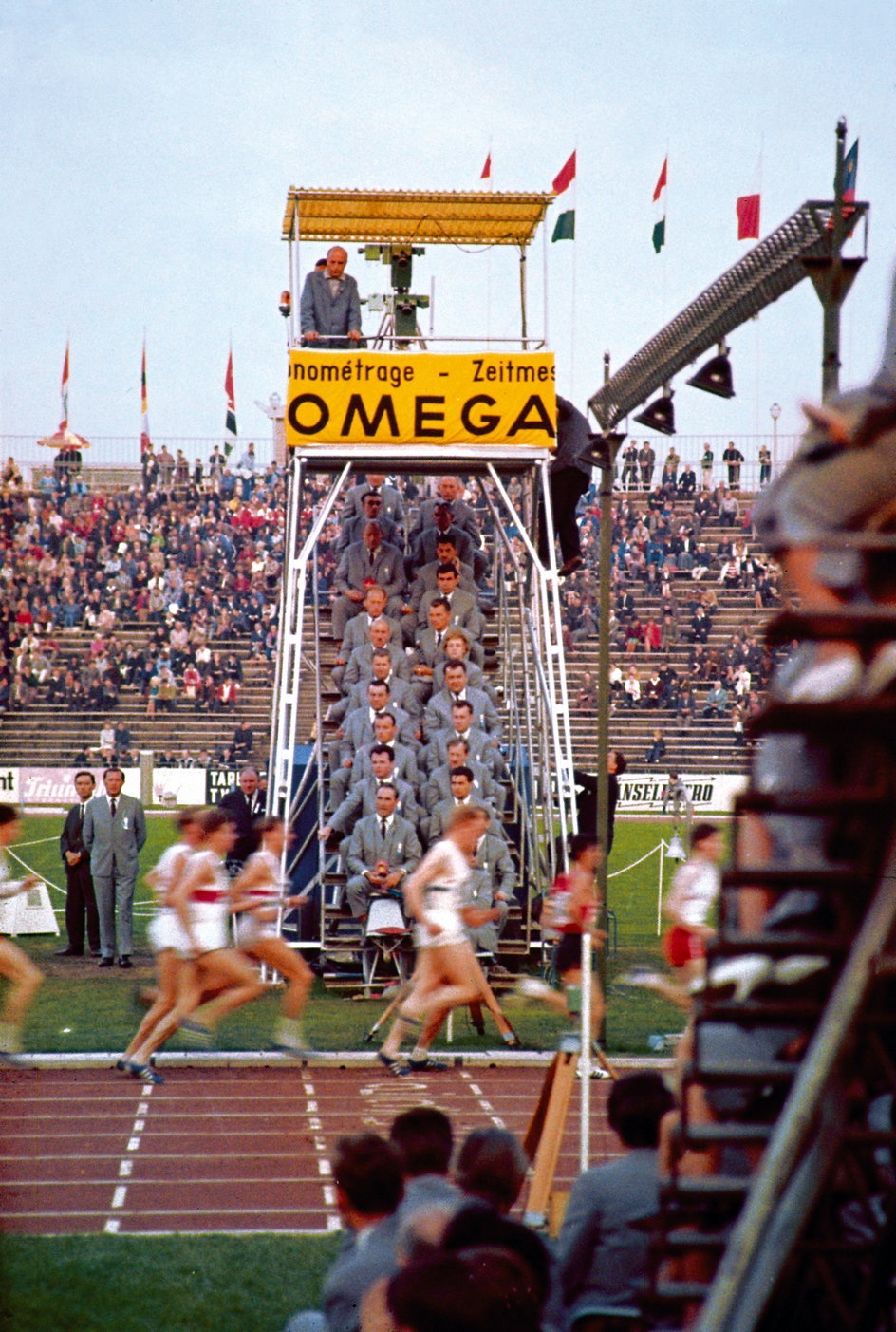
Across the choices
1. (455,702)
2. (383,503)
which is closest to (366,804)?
(455,702)

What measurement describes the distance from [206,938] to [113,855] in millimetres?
6208

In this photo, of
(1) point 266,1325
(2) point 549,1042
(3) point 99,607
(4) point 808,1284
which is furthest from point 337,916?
(3) point 99,607

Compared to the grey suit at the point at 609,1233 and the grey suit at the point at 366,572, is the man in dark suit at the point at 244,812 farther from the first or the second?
the grey suit at the point at 609,1233

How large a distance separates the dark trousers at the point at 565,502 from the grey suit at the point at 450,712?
2.18m

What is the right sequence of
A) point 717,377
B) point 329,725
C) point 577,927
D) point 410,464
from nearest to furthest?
point 717,377 → point 577,927 → point 410,464 → point 329,725

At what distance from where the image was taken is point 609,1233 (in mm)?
4785

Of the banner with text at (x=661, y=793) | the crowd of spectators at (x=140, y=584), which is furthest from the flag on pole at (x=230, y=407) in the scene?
the banner with text at (x=661, y=793)

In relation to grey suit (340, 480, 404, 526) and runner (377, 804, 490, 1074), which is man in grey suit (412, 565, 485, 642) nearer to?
grey suit (340, 480, 404, 526)

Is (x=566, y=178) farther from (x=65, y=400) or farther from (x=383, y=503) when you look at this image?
(x=65, y=400)

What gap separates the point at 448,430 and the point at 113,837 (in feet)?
17.6

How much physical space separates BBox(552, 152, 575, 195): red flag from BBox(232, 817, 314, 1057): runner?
28.3ft

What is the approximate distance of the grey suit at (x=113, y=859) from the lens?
16781 millimetres

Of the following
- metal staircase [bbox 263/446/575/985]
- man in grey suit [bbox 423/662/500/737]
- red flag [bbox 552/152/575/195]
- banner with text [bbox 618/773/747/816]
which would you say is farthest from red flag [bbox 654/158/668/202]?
banner with text [bbox 618/773/747/816]

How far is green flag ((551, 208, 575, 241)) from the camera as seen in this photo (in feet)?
55.7
